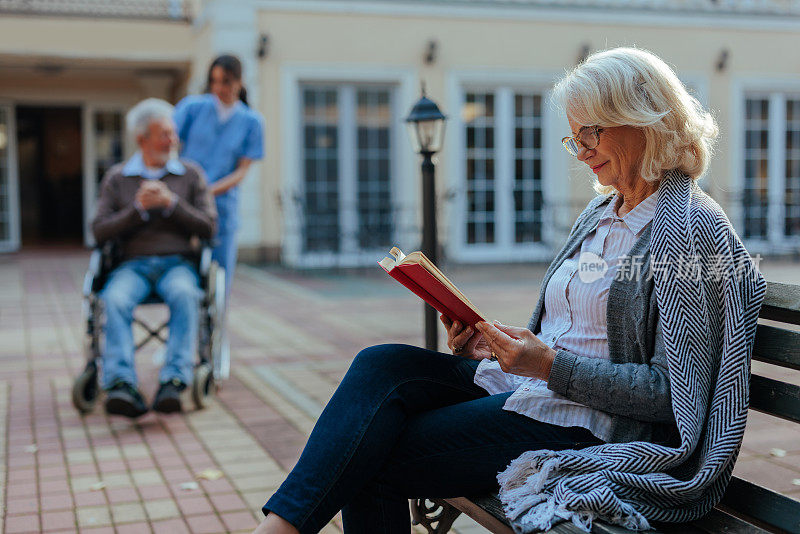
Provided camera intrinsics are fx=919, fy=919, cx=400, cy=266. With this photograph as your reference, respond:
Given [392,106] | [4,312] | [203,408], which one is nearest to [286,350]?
[203,408]

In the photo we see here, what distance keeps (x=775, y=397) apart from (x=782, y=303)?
0.18 metres

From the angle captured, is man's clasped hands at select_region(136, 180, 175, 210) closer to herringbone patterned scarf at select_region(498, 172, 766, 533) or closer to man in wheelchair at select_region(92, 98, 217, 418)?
man in wheelchair at select_region(92, 98, 217, 418)

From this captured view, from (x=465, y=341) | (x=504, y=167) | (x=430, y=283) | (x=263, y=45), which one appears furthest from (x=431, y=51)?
(x=430, y=283)

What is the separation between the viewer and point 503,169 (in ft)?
40.4

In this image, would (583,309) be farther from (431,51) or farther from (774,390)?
(431,51)

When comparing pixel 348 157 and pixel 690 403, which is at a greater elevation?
pixel 348 157

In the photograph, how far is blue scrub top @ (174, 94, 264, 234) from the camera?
5.04 metres

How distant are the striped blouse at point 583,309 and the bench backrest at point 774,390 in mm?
276

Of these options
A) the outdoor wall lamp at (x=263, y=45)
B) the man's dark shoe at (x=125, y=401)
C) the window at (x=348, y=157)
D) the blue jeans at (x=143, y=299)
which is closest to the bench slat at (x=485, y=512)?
the man's dark shoe at (x=125, y=401)

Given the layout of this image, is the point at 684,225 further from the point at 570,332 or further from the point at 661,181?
the point at 570,332

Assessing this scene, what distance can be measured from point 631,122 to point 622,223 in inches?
9.9

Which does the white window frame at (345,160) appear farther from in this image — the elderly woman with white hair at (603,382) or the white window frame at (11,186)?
the elderly woman with white hair at (603,382)

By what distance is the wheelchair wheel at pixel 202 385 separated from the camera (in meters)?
4.19

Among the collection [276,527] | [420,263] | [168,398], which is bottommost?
[168,398]
